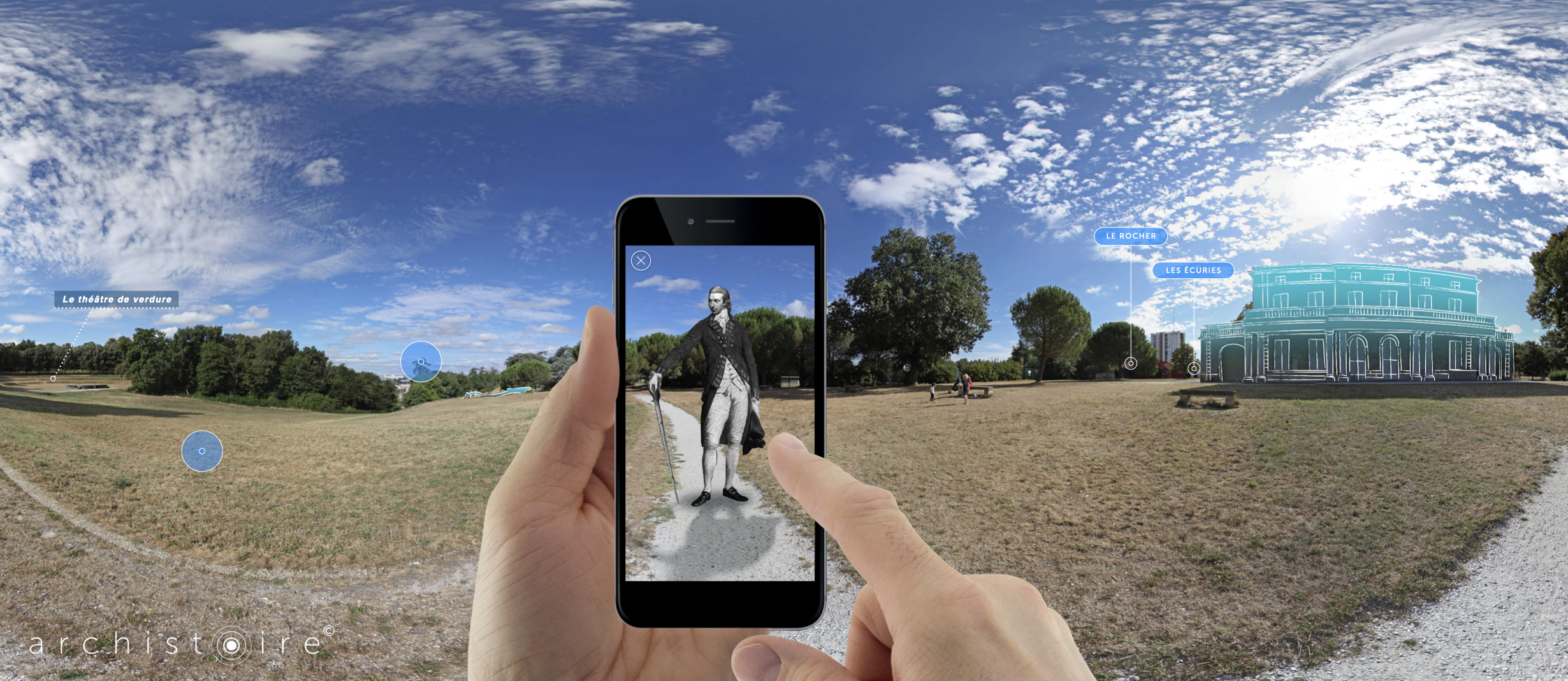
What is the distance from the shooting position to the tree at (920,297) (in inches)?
909

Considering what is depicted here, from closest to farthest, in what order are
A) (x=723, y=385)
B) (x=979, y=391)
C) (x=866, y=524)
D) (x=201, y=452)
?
A: (x=866, y=524) → (x=723, y=385) → (x=201, y=452) → (x=979, y=391)

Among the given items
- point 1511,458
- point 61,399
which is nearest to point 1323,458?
point 1511,458

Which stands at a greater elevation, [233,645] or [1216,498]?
[1216,498]

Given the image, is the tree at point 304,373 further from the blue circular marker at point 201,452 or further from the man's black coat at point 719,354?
the man's black coat at point 719,354

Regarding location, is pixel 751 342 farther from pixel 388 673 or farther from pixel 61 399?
pixel 61 399

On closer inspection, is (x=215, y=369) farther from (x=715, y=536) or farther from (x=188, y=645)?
(x=715, y=536)

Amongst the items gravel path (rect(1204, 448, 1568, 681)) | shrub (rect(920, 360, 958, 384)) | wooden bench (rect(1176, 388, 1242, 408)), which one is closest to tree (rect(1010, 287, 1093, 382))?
shrub (rect(920, 360, 958, 384))

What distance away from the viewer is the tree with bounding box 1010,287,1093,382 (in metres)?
24.3

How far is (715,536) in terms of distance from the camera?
2.49 meters

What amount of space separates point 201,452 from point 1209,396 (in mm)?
27483

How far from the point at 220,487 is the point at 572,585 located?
1771cm

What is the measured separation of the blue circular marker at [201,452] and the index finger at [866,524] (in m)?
19.6

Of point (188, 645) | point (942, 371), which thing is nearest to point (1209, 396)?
point (942, 371)

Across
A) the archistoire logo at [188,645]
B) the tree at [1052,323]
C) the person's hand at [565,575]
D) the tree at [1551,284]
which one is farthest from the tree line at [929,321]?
the person's hand at [565,575]
